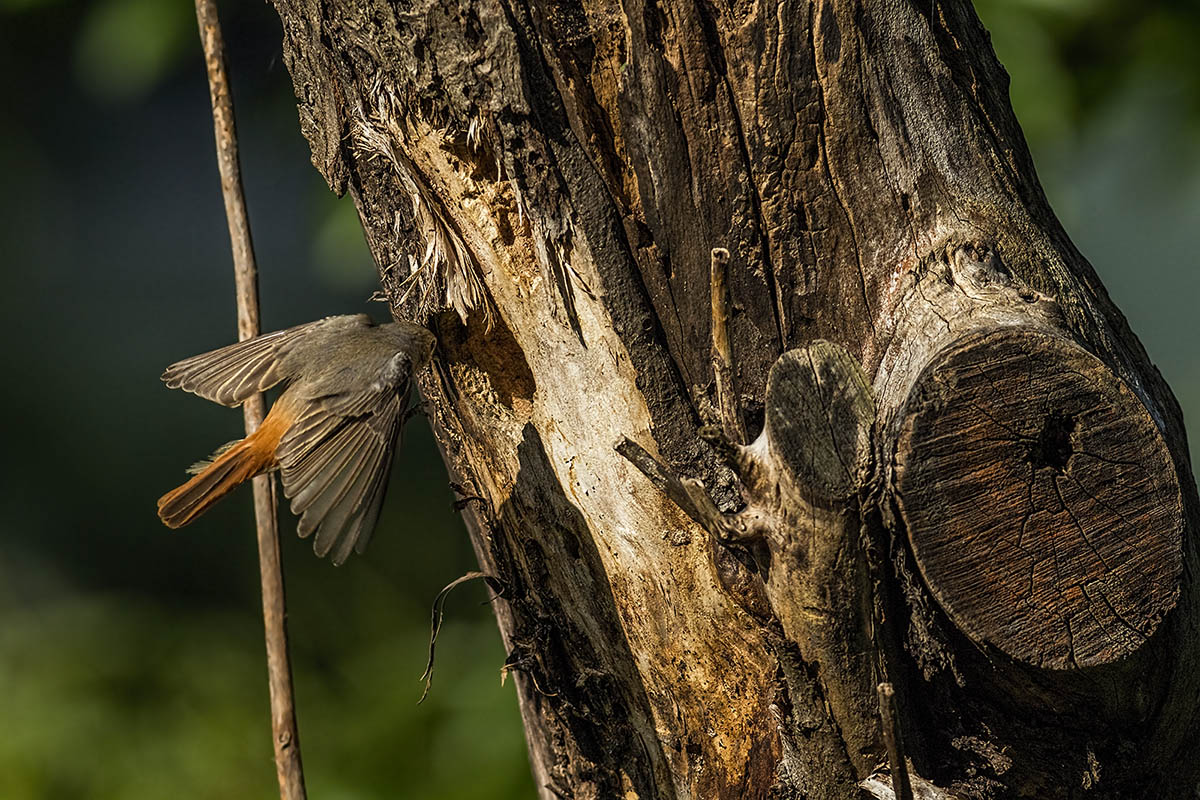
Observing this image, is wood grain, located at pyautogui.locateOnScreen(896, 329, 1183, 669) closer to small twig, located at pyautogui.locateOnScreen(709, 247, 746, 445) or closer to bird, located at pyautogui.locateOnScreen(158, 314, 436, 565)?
small twig, located at pyautogui.locateOnScreen(709, 247, 746, 445)

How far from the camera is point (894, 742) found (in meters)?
1.24

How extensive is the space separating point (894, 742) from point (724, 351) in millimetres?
530

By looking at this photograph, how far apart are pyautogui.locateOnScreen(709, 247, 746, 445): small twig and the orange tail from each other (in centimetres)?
104

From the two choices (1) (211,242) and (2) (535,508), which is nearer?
(2) (535,508)

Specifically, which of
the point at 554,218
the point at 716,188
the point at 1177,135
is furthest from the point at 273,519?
the point at 1177,135

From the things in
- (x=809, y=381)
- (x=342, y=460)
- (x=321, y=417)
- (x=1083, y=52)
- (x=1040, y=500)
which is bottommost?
(x=1040, y=500)

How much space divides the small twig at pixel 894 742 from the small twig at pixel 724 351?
36 cm

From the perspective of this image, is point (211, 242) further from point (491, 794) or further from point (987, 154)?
point (987, 154)

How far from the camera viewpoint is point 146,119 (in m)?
4.53

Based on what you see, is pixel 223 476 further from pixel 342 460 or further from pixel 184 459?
pixel 184 459

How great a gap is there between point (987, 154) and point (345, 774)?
3.11 metres

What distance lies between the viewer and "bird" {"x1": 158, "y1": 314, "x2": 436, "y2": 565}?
1.85m

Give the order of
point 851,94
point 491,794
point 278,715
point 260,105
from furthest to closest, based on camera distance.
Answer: point 260,105, point 491,794, point 278,715, point 851,94

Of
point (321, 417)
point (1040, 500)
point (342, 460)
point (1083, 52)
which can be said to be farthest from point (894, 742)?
point (1083, 52)
